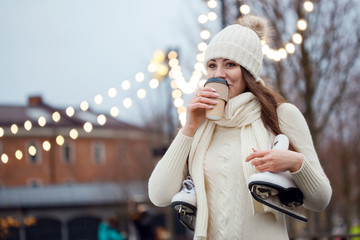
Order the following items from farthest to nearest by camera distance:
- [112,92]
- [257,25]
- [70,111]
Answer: [112,92], [70,111], [257,25]

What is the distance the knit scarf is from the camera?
2.31 m

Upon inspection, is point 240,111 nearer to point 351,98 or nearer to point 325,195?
point 325,195

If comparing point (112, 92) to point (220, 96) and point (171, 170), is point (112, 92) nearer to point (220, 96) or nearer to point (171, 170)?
point (171, 170)

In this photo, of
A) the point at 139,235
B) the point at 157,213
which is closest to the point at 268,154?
the point at 139,235

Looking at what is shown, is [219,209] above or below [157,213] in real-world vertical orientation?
above

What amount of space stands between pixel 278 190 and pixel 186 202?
0.44 metres

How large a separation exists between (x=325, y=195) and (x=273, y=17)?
23.7 ft

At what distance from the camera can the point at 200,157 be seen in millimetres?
2430

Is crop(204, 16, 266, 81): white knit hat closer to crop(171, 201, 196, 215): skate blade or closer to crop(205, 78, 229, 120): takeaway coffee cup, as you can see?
crop(205, 78, 229, 120): takeaway coffee cup

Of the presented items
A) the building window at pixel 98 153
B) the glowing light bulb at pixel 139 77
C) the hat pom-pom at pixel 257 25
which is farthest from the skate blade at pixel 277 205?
the building window at pixel 98 153

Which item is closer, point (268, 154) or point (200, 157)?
point (268, 154)

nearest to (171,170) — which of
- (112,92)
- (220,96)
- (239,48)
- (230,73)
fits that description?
(220,96)

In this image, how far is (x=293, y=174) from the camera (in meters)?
2.17

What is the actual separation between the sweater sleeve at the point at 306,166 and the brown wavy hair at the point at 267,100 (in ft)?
0.11
